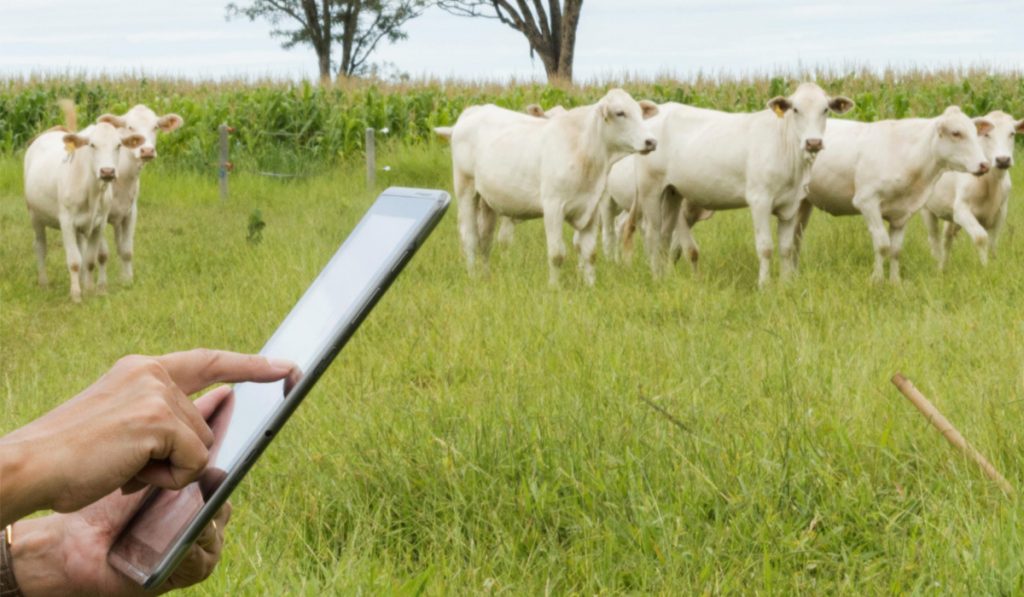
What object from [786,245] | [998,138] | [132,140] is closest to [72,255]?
[132,140]

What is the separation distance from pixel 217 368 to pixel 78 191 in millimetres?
9972

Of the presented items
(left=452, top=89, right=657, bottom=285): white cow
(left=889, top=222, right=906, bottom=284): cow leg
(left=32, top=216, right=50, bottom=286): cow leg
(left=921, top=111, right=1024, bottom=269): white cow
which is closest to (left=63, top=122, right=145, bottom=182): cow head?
(left=32, top=216, right=50, bottom=286): cow leg

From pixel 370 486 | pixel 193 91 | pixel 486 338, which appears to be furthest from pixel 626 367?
pixel 193 91

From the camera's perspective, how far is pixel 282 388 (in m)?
1.66

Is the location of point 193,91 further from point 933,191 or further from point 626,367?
point 626,367

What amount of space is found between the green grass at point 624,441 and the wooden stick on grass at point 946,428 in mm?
63

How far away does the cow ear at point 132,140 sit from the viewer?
1127 cm

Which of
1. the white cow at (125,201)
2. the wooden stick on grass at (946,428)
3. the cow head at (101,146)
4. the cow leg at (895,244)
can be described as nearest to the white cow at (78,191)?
the cow head at (101,146)

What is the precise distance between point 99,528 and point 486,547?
217cm

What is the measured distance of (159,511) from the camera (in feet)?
5.32

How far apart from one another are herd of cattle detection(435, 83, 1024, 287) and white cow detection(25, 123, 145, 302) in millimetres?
2961

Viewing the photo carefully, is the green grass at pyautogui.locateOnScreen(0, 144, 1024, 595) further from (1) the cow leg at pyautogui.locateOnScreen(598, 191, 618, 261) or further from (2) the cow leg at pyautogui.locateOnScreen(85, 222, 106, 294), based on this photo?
(1) the cow leg at pyautogui.locateOnScreen(598, 191, 618, 261)

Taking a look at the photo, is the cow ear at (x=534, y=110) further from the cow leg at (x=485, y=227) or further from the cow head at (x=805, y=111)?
the cow head at (x=805, y=111)

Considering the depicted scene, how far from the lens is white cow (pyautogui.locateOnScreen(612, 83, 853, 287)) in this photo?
10.4 m
